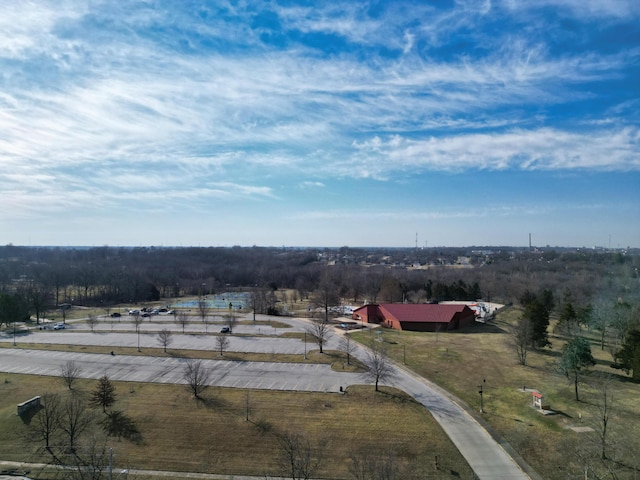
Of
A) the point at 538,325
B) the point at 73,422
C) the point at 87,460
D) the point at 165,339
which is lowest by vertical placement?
the point at 87,460

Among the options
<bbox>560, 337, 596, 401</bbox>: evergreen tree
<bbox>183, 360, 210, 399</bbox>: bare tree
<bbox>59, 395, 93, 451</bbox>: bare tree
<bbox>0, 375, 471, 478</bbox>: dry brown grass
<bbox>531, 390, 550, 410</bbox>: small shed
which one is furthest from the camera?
<bbox>560, 337, 596, 401</bbox>: evergreen tree

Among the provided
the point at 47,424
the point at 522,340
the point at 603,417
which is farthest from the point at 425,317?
the point at 47,424

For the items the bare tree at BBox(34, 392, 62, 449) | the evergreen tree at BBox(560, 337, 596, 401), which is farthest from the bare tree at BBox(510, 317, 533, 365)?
the bare tree at BBox(34, 392, 62, 449)

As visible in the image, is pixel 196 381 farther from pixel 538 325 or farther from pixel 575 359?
pixel 538 325

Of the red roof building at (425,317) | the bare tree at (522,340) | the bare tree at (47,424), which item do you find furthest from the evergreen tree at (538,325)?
the bare tree at (47,424)

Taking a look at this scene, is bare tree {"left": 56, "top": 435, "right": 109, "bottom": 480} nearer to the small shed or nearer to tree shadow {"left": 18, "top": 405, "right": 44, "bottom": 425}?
tree shadow {"left": 18, "top": 405, "right": 44, "bottom": 425}

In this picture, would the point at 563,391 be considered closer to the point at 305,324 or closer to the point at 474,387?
the point at 474,387

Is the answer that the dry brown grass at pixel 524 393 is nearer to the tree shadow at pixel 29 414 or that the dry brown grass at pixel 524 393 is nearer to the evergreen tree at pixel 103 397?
the evergreen tree at pixel 103 397
